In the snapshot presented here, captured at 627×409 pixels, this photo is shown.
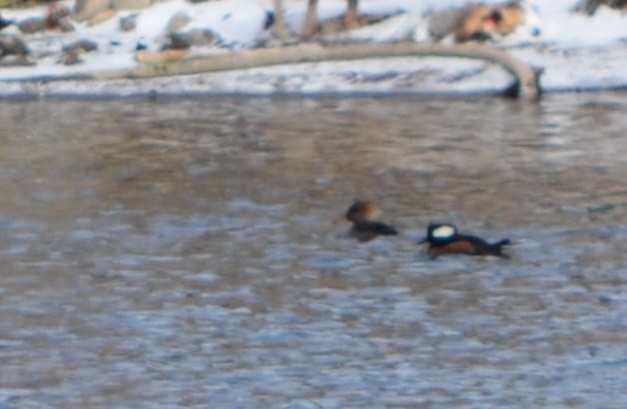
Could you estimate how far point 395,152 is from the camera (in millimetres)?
15906

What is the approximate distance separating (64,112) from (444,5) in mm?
8406

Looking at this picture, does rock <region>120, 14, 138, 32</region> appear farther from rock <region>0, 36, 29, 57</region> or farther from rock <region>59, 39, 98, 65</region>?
rock <region>0, 36, 29, 57</region>

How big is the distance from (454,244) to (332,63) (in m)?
13.1

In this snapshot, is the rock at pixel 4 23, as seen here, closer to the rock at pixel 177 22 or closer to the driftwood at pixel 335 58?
the rock at pixel 177 22

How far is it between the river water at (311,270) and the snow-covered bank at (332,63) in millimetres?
3893

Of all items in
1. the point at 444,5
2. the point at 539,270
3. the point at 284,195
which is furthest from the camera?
the point at 444,5

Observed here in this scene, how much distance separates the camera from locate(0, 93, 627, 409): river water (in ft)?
25.8

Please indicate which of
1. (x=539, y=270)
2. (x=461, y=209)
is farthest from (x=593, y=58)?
(x=539, y=270)

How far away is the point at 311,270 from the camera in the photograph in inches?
411

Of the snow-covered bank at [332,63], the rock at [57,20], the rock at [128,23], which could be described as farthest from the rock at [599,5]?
the rock at [57,20]

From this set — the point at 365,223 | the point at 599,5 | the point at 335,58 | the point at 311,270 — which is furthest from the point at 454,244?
the point at 599,5

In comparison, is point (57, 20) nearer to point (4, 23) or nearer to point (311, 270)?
point (4, 23)

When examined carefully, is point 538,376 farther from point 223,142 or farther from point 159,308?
point 223,142

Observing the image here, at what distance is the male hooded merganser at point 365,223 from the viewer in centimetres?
1144
